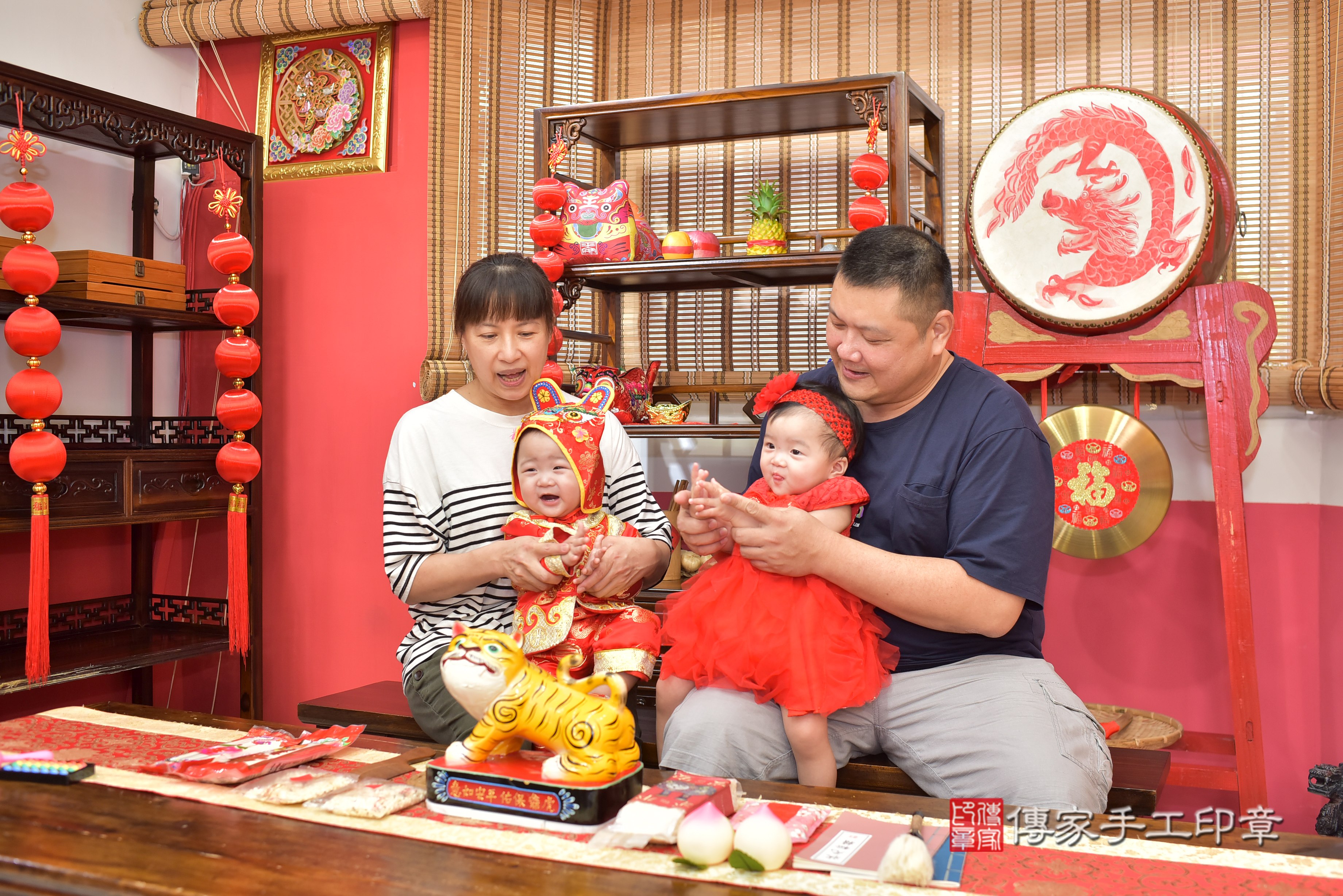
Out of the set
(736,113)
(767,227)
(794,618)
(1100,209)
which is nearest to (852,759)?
(794,618)

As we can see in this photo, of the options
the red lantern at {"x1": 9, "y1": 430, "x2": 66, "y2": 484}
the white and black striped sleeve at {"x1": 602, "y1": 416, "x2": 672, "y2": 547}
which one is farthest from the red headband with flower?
the red lantern at {"x1": 9, "y1": 430, "x2": 66, "y2": 484}

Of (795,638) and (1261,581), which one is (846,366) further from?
(1261,581)

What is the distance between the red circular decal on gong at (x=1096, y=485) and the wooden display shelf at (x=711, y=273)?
816mm

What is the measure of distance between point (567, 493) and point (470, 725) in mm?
468

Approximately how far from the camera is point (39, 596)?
270cm

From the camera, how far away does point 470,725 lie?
185 cm

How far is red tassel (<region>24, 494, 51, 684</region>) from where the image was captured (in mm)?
2662

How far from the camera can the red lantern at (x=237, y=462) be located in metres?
3.18

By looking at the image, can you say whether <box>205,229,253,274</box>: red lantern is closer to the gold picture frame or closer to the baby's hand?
the gold picture frame

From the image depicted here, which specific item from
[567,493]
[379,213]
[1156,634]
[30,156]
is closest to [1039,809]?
[567,493]

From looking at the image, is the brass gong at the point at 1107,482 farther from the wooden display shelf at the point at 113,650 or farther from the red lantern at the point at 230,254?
the wooden display shelf at the point at 113,650

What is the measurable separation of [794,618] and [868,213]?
1268mm

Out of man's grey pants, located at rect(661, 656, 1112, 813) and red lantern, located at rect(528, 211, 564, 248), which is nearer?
man's grey pants, located at rect(661, 656, 1112, 813)

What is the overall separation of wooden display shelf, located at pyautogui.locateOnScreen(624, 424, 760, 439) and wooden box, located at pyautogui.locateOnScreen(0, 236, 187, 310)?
1532mm
